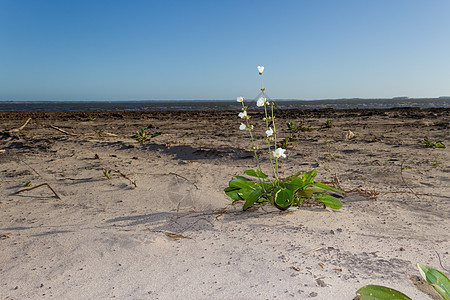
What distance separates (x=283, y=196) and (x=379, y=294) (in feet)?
3.48

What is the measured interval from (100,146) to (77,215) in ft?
11.0

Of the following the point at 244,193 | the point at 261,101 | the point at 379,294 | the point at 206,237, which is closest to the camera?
the point at 379,294

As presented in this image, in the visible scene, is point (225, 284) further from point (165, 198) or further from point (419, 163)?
point (419, 163)

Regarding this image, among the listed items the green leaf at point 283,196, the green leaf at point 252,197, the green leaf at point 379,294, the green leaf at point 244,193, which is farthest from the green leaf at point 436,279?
the green leaf at point 244,193

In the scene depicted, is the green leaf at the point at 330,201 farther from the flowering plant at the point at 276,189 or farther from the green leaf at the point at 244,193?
the green leaf at the point at 244,193

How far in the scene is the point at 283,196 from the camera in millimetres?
2387

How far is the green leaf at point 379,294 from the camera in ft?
4.52

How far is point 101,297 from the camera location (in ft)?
5.12

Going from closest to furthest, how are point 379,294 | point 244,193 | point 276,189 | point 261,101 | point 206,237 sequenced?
point 379,294, point 206,237, point 261,101, point 276,189, point 244,193

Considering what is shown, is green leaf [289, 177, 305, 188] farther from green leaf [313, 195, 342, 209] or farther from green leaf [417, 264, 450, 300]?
green leaf [417, 264, 450, 300]

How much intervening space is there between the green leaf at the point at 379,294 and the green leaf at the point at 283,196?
101 centimetres

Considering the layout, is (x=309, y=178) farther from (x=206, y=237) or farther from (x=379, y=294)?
(x=379, y=294)

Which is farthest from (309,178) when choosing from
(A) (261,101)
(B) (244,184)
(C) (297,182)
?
(A) (261,101)

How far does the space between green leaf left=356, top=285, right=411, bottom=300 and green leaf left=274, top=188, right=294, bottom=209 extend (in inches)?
39.6
